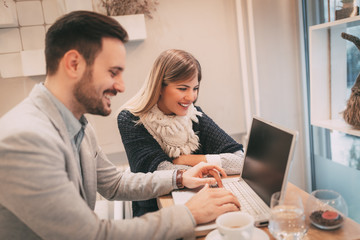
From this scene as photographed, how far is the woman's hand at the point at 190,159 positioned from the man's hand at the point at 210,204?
17.6 inches

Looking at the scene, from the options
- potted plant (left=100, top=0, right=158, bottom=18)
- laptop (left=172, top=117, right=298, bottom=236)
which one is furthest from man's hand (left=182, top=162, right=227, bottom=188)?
potted plant (left=100, top=0, right=158, bottom=18)

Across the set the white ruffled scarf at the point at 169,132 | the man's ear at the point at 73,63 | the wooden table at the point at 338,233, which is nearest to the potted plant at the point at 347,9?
the white ruffled scarf at the point at 169,132

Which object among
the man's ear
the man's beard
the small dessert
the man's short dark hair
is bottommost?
the small dessert

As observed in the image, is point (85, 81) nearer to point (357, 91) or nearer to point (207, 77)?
point (357, 91)

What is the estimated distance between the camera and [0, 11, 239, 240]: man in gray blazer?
29.4 inches

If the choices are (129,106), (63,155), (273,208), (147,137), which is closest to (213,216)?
(273,208)

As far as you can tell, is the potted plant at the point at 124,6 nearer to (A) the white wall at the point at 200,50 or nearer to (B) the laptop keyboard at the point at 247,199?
(A) the white wall at the point at 200,50

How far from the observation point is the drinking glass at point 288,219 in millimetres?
811

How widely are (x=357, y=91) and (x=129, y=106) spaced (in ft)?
3.75

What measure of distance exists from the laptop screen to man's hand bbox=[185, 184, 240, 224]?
0.12m

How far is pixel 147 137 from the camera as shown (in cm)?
154

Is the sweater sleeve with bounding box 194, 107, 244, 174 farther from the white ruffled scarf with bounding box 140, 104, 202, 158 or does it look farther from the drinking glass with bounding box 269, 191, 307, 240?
the drinking glass with bounding box 269, 191, 307, 240

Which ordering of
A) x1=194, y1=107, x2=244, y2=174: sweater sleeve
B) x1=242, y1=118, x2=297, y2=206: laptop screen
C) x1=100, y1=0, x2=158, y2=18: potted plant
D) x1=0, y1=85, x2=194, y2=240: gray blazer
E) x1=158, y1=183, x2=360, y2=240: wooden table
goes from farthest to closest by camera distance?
x1=100, y1=0, x2=158, y2=18: potted plant
x1=194, y1=107, x2=244, y2=174: sweater sleeve
x1=242, y1=118, x2=297, y2=206: laptop screen
x1=158, y1=183, x2=360, y2=240: wooden table
x1=0, y1=85, x2=194, y2=240: gray blazer

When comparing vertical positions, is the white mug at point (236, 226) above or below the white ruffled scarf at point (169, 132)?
below
